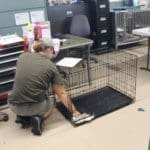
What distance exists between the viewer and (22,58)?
227 centimetres

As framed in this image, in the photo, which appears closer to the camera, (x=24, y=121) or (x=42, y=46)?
(x=42, y=46)

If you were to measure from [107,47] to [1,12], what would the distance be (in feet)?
7.77

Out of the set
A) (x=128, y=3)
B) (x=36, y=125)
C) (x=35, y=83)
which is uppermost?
(x=128, y=3)

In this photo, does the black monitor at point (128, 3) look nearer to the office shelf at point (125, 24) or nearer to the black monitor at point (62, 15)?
the office shelf at point (125, 24)

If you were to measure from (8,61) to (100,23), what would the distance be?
2348 mm

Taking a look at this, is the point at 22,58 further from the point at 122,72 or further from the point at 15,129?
the point at 122,72

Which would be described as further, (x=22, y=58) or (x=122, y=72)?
(x=122, y=72)

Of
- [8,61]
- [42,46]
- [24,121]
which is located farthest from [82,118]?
[8,61]

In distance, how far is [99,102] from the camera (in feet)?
9.07

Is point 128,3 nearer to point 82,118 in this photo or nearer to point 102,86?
point 102,86

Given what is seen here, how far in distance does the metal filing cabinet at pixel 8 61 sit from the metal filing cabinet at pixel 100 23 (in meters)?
2.12

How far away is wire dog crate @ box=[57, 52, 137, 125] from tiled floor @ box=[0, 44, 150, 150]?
138 millimetres

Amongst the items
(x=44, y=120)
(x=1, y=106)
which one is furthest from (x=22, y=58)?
(x=1, y=106)

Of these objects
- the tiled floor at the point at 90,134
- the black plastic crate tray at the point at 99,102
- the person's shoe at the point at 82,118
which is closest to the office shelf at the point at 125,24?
the black plastic crate tray at the point at 99,102
